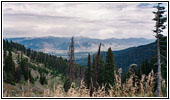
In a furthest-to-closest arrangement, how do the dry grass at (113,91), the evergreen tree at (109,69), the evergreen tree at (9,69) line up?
the evergreen tree at (9,69) < the evergreen tree at (109,69) < the dry grass at (113,91)

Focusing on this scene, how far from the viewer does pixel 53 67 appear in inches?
6437

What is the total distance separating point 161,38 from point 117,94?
1721 cm

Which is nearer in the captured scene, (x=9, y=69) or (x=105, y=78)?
(x=105, y=78)

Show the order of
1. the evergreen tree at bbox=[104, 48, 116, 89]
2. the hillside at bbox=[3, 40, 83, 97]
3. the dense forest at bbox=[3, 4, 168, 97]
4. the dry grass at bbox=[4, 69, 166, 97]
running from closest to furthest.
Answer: the dry grass at bbox=[4, 69, 166, 97] → the dense forest at bbox=[3, 4, 168, 97] → the evergreen tree at bbox=[104, 48, 116, 89] → the hillside at bbox=[3, 40, 83, 97]

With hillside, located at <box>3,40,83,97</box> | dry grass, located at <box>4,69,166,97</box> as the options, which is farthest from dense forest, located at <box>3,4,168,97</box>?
hillside, located at <box>3,40,83,97</box>

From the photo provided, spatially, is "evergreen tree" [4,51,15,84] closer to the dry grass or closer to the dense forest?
the dense forest

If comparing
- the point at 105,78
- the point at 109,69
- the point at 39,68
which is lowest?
the point at 39,68

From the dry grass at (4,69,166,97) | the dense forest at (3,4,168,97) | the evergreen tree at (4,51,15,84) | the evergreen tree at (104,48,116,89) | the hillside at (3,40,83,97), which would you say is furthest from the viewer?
the hillside at (3,40,83,97)

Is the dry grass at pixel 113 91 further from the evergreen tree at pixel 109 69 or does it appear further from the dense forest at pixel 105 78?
the evergreen tree at pixel 109 69

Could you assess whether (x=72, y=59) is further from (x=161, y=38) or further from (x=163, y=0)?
(x=163, y=0)

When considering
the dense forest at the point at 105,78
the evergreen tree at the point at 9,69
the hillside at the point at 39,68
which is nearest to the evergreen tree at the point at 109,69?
the dense forest at the point at 105,78

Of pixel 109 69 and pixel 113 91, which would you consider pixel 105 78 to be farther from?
pixel 113 91

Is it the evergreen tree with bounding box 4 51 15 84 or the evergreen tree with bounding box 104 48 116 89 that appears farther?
the evergreen tree with bounding box 4 51 15 84

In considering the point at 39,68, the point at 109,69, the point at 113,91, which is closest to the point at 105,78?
the point at 109,69
